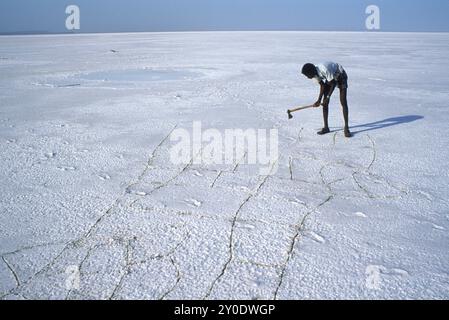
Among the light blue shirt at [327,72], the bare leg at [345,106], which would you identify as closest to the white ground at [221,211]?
the bare leg at [345,106]

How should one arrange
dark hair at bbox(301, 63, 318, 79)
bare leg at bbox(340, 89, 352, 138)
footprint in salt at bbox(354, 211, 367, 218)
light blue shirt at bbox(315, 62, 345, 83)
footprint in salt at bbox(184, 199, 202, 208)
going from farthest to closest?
bare leg at bbox(340, 89, 352, 138)
light blue shirt at bbox(315, 62, 345, 83)
dark hair at bbox(301, 63, 318, 79)
footprint in salt at bbox(184, 199, 202, 208)
footprint in salt at bbox(354, 211, 367, 218)

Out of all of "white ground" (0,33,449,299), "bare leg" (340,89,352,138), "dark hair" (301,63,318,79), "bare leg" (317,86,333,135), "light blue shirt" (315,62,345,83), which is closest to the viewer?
"white ground" (0,33,449,299)

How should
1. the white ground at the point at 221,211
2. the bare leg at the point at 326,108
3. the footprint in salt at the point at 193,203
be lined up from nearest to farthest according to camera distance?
1. the white ground at the point at 221,211
2. the footprint in salt at the point at 193,203
3. the bare leg at the point at 326,108

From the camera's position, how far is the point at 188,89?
7.99 meters

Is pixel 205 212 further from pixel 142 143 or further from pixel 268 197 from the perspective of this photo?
pixel 142 143

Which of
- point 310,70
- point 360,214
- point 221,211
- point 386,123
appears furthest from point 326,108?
point 221,211

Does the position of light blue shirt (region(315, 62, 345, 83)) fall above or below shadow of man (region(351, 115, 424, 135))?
above

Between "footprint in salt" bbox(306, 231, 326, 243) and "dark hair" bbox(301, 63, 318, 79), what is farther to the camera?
"dark hair" bbox(301, 63, 318, 79)

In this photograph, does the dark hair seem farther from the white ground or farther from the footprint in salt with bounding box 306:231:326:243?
the footprint in salt with bounding box 306:231:326:243

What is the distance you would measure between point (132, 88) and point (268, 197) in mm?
6222

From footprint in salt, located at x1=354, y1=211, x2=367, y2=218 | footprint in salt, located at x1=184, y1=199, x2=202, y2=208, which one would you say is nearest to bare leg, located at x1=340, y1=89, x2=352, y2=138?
footprint in salt, located at x1=354, y1=211, x2=367, y2=218

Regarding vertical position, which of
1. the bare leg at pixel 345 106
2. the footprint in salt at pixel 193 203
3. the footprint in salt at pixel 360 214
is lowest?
the footprint in salt at pixel 360 214

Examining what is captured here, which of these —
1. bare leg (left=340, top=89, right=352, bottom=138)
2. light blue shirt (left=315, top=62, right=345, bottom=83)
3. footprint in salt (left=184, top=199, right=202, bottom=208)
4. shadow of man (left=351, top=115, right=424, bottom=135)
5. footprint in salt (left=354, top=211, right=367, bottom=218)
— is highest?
light blue shirt (left=315, top=62, right=345, bottom=83)

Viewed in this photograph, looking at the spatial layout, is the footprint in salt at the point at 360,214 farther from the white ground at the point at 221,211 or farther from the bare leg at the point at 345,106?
the bare leg at the point at 345,106
